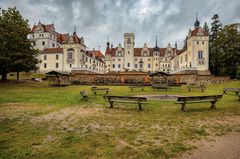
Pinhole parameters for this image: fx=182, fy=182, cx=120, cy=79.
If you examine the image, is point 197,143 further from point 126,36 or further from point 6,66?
point 126,36

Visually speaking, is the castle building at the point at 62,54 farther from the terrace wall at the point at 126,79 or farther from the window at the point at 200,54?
the window at the point at 200,54

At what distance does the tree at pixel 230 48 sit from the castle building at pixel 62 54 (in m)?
32.3

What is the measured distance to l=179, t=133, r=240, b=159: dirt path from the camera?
176 inches

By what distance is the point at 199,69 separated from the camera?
48.0 m

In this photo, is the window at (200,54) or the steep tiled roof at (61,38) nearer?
the window at (200,54)

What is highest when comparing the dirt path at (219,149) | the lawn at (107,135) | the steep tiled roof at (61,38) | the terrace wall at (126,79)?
the steep tiled roof at (61,38)

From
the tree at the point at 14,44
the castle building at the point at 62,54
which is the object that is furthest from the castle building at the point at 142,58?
the tree at the point at 14,44

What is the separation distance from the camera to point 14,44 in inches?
1056

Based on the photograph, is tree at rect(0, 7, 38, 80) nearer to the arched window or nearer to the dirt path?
the arched window

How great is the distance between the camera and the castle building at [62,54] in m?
51.0

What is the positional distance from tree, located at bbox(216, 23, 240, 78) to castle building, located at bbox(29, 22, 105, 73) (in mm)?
32330

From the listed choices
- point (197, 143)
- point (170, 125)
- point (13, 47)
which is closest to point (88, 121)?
point (170, 125)

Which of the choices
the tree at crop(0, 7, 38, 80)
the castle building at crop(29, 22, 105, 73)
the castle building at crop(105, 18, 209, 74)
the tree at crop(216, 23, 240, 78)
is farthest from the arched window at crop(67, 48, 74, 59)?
the tree at crop(216, 23, 240, 78)

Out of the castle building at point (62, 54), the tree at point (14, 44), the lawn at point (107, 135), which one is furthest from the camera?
the castle building at point (62, 54)
